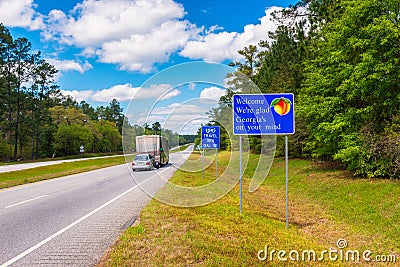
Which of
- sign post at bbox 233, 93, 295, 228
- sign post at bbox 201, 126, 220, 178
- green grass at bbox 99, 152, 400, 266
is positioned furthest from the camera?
sign post at bbox 201, 126, 220, 178

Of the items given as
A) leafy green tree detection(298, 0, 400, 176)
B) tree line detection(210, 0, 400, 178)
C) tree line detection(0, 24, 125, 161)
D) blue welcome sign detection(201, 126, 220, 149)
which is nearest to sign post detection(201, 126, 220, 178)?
blue welcome sign detection(201, 126, 220, 149)

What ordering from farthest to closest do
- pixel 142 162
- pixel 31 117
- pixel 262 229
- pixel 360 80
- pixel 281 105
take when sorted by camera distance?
pixel 31 117 < pixel 142 162 < pixel 360 80 < pixel 281 105 < pixel 262 229

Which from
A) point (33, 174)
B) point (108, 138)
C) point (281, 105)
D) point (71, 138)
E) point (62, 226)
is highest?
point (108, 138)

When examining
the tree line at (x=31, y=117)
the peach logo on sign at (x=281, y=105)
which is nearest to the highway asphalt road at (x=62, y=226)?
the peach logo on sign at (x=281, y=105)

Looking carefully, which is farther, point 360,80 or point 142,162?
point 142,162

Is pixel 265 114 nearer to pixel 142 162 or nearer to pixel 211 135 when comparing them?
pixel 211 135

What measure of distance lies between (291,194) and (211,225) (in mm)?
11158

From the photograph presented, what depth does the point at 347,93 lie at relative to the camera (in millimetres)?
17719

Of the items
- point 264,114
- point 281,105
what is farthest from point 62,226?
point 281,105

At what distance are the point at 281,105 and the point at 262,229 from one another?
334 centimetres

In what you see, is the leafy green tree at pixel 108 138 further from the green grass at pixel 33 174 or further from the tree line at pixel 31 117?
the green grass at pixel 33 174

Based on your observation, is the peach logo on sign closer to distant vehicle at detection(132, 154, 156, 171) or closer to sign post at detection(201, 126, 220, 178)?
sign post at detection(201, 126, 220, 178)

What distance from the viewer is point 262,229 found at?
8.69m

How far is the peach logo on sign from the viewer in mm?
9531
